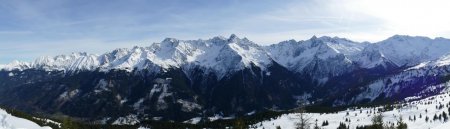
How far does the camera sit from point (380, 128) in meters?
197

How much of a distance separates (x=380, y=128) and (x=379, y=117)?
5506 mm

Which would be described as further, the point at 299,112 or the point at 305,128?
the point at 305,128

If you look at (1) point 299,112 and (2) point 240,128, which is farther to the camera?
(2) point 240,128

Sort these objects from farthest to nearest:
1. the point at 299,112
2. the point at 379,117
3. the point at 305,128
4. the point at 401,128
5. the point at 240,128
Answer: the point at 379,117
the point at 401,128
the point at 240,128
the point at 305,128
the point at 299,112

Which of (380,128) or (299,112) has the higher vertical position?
(299,112)

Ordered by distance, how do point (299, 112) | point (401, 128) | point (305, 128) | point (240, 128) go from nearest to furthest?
1. point (299, 112)
2. point (305, 128)
3. point (240, 128)
4. point (401, 128)

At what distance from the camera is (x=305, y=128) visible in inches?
4028

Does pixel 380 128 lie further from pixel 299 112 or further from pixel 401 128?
pixel 299 112

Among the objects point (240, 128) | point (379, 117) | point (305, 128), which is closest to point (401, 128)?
point (379, 117)

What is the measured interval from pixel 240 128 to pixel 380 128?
5952cm

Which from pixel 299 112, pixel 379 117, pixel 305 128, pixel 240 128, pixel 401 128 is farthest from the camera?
pixel 379 117

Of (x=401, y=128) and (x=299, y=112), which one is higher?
(x=299, y=112)

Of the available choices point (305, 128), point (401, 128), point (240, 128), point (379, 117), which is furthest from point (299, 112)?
point (379, 117)

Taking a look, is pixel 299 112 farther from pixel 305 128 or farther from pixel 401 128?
pixel 401 128
